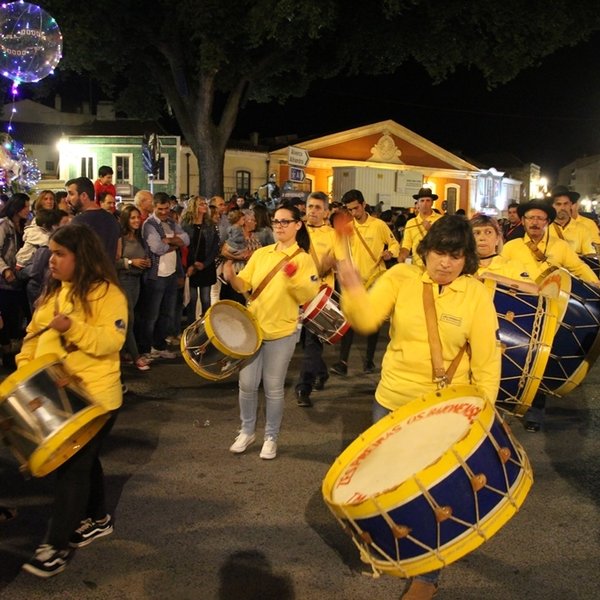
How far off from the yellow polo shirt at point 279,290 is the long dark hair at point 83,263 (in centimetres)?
164

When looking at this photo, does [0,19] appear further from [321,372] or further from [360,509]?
[360,509]

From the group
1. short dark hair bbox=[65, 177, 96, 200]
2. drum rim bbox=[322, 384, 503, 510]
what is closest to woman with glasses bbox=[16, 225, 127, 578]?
drum rim bbox=[322, 384, 503, 510]

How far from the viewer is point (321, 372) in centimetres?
720

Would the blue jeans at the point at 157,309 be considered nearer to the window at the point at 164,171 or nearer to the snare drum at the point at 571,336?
the snare drum at the point at 571,336

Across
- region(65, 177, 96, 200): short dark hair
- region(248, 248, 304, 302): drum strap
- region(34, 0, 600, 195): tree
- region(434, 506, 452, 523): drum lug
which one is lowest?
region(434, 506, 452, 523): drum lug

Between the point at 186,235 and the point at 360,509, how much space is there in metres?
6.57

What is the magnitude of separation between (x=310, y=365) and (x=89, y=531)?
11.2 feet

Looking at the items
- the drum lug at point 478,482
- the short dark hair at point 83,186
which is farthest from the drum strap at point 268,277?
the drum lug at point 478,482

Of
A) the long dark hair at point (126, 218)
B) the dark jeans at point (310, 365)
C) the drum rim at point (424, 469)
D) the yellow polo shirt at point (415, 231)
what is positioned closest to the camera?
the drum rim at point (424, 469)

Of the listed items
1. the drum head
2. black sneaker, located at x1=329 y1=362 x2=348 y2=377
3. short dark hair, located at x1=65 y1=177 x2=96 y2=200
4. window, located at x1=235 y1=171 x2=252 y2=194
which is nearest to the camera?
the drum head

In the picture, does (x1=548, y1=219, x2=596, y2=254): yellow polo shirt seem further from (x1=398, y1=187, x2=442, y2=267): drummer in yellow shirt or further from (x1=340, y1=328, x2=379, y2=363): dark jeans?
(x1=340, y1=328, x2=379, y2=363): dark jeans

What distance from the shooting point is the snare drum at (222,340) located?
500cm

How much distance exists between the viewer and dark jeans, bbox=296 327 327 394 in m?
6.88

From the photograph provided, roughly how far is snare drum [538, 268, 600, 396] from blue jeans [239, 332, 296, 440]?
1993 millimetres
